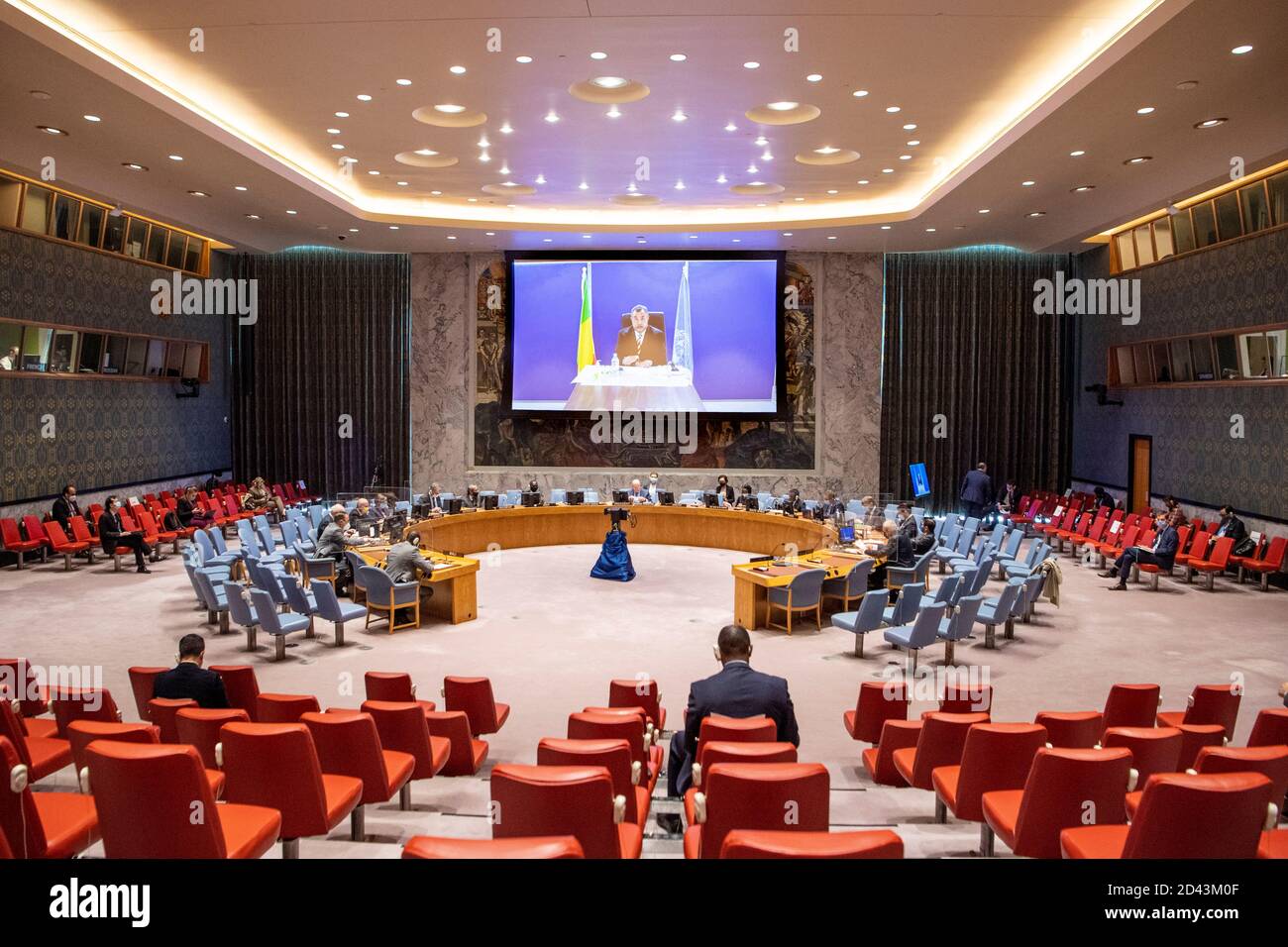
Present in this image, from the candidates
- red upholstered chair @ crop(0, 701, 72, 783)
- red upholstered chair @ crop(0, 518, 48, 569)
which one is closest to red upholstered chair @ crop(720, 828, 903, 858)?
red upholstered chair @ crop(0, 701, 72, 783)

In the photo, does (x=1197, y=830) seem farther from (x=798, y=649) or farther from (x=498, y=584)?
(x=498, y=584)

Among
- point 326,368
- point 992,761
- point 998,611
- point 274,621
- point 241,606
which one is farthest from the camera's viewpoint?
point 326,368

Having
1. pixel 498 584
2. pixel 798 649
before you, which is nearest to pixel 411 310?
pixel 498 584

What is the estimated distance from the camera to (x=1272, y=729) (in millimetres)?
4738

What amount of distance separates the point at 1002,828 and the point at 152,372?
17673 millimetres

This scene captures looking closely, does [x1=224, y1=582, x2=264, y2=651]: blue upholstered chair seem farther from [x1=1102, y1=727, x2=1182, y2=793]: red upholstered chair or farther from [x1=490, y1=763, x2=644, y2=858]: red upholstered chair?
[x1=1102, y1=727, x2=1182, y2=793]: red upholstered chair

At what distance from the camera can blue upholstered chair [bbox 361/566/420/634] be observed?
10078 mm

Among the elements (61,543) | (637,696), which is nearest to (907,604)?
(637,696)

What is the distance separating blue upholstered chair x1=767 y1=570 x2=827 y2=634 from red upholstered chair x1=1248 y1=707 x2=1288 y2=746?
545 cm

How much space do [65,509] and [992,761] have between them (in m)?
14.4

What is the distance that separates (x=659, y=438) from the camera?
20.1 metres

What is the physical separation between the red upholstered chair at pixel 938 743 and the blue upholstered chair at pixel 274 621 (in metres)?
6.20

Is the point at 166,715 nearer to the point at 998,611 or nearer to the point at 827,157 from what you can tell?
the point at 998,611
